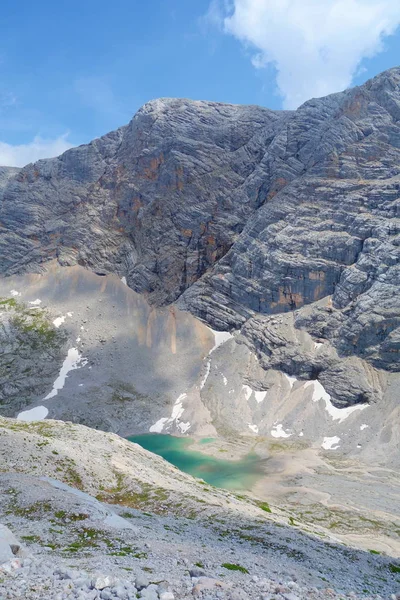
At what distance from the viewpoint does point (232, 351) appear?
432ft

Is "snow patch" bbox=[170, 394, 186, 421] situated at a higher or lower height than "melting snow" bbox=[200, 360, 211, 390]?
lower

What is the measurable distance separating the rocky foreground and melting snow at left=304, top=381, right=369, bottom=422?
63798 millimetres

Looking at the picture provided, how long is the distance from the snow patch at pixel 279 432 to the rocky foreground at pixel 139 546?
5783 cm

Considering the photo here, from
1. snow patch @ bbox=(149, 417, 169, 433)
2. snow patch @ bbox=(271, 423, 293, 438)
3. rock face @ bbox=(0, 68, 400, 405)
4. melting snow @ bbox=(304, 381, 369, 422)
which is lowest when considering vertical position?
snow patch @ bbox=(149, 417, 169, 433)

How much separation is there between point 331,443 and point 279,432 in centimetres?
1233

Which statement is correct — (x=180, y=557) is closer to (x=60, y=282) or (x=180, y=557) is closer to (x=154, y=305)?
(x=154, y=305)

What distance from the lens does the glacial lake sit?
81.1 meters

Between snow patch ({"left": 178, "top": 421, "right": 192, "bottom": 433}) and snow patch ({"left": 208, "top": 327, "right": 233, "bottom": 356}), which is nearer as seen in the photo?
snow patch ({"left": 178, "top": 421, "right": 192, "bottom": 433})

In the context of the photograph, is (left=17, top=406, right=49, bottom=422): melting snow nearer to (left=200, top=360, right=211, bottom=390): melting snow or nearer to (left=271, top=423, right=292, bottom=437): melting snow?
(left=200, top=360, right=211, bottom=390): melting snow

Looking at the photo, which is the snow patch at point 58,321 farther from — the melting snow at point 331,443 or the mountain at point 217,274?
the melting snow at point 331,443

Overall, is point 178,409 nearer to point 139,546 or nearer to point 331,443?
point 331,443

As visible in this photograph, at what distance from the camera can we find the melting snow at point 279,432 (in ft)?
341

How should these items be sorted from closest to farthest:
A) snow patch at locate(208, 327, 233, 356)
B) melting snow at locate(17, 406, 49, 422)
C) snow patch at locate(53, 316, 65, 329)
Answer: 1. melting snow at locate(17, 406, 49, 422)
2. snow patch at locate(208, 327, 233, 356)
3. snow patch at locate(53, 316, 65, 329)

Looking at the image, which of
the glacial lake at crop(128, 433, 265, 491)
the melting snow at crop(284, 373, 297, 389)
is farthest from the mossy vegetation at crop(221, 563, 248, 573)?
the melting snow at crop(284, 373, 297, 389)
